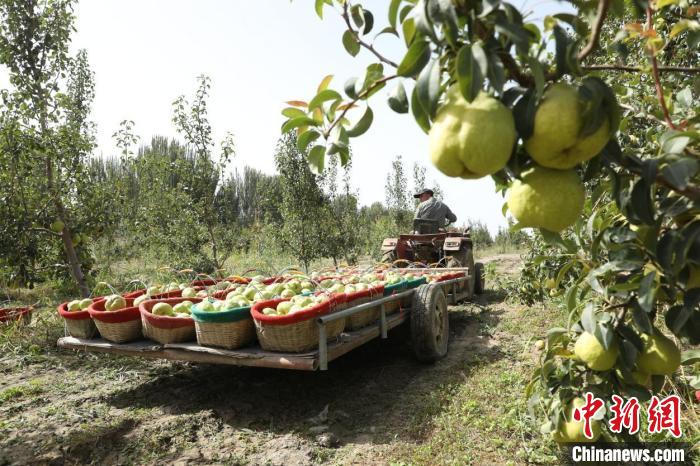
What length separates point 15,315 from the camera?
5.81 meters

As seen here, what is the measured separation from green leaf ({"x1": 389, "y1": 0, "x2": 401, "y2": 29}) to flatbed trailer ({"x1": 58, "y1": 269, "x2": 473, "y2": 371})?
219 cm

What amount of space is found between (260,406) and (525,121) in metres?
3.22

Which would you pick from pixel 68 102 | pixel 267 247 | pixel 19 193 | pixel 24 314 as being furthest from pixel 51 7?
pixel 267 247

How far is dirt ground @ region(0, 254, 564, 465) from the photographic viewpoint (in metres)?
2.75

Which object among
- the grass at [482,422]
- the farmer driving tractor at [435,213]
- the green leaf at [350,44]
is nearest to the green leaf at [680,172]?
the green leaf at [350,44]

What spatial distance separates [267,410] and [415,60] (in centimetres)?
312

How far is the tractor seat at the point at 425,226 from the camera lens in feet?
26.1

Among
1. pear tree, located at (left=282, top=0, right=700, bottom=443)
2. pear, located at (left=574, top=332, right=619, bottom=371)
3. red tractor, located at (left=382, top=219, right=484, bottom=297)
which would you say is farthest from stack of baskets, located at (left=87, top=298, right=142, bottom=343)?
red tractor, located at (left=382, top=219, right=484, bottom=297)

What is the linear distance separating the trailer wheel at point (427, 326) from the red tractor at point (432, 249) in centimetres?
252

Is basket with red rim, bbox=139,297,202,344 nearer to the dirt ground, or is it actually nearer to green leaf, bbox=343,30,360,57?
the dirt ground

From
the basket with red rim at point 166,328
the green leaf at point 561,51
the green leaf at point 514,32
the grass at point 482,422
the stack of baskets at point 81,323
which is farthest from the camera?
the stack of baskets at point 81,323

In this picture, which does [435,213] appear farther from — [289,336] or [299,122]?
[299,122]

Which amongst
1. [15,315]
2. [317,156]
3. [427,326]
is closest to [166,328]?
[427,326]

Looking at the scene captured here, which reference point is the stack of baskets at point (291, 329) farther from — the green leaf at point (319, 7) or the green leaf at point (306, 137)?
the green leaf at point (319, 7)
